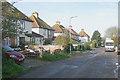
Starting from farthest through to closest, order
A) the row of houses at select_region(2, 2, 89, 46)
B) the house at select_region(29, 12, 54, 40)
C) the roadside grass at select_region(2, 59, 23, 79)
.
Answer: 1. the house at select_region(29, 12, 54, 40)
2. the row of houses at select_region(2, 2, 89, 46)
3. the roadside grass at select_region(2, 59, 23, 79)

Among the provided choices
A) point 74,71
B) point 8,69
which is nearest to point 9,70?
point 8,69

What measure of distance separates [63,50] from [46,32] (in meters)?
21.7

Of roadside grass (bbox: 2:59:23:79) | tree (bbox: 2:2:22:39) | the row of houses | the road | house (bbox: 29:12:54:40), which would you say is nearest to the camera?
roadside grass (bbox: 2:59:23:79)

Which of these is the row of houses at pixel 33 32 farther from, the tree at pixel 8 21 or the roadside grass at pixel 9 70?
the roadside grass at pixel 9 70

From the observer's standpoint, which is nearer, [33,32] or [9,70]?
[9,70]

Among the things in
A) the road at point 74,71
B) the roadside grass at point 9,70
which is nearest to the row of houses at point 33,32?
the road at point 74,71

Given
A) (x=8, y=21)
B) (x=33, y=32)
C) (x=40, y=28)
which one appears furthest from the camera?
(x=40, y=28)

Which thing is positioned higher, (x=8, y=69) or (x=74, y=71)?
(x=8, y=69)

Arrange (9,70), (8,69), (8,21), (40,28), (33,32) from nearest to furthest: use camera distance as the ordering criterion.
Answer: (9,70) < (8,69) < (8,21) < (33,32) < (40,28)

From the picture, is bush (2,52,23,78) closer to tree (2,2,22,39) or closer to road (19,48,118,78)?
road (19,48,118,78)

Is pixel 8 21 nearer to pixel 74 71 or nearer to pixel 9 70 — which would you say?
pixel 9 70

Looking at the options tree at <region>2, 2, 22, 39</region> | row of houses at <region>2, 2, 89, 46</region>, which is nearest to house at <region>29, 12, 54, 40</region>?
row of houses at <region>2, 2, 89, 46</region>

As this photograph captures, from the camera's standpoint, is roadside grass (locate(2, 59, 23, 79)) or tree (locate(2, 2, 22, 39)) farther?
tree (locate(2, 2, 22, 39))

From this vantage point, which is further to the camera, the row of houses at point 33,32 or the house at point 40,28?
the house at point 40,28
